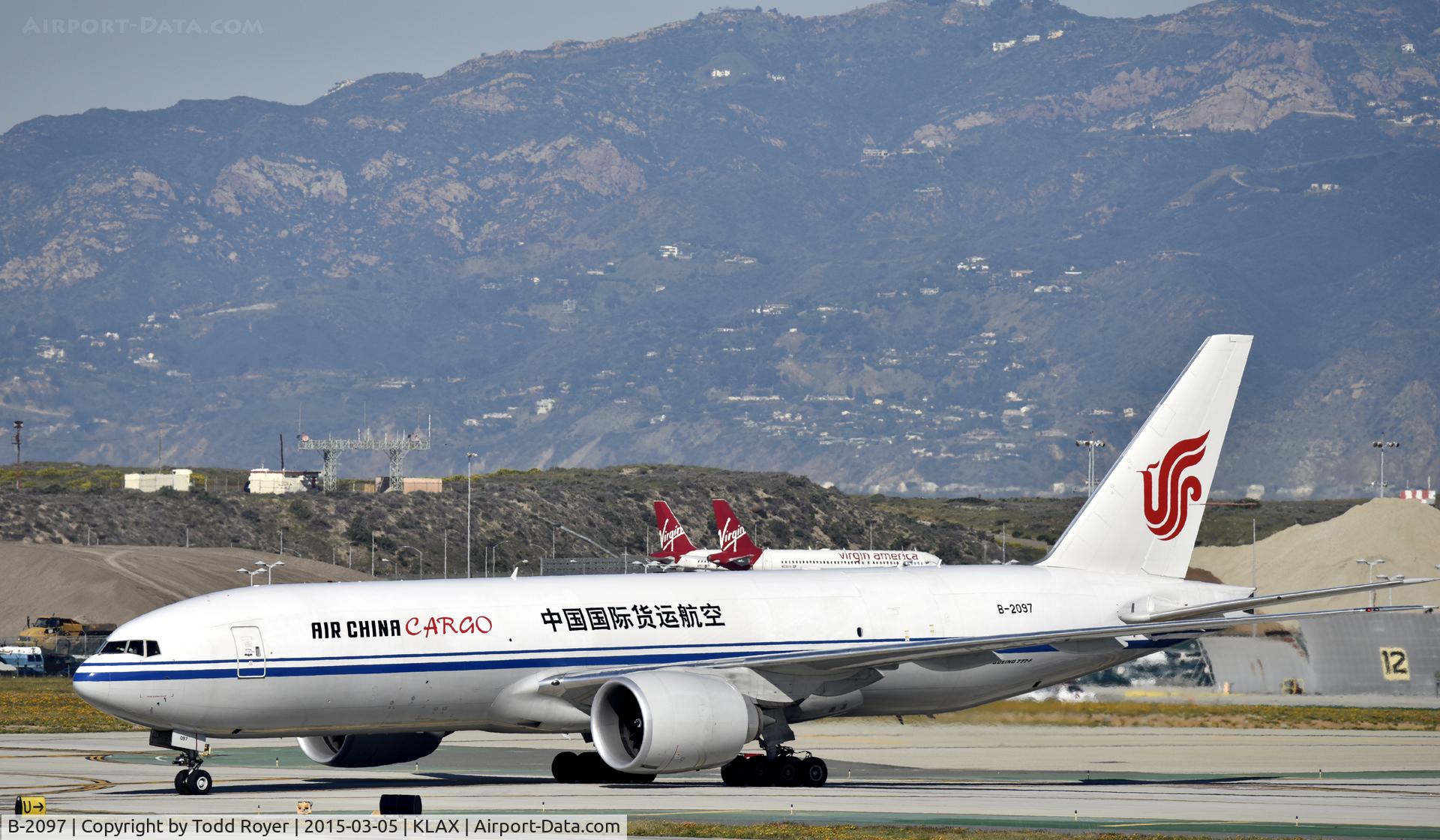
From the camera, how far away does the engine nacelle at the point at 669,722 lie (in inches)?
1436

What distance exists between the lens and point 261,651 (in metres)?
37.0

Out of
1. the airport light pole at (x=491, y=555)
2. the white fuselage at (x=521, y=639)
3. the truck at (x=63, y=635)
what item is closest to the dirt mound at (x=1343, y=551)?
the truck at (x=63, y=635)

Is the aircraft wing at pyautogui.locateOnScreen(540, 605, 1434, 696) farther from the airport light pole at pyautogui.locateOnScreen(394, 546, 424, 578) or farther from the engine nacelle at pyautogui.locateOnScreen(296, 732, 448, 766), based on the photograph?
the airport light pole at pyautogui.locateOnScreen(394, 546, 424, 578)

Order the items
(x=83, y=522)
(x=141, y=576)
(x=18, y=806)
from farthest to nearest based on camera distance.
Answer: (x=83, y=522)
(x=141, y=576)
(x=18, y=806)

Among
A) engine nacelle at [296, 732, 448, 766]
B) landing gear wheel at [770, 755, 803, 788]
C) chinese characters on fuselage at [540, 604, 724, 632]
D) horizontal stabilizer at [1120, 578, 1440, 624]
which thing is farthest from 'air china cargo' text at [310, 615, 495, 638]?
horizontal stabilizer at [1120, 578, 1440, 624]

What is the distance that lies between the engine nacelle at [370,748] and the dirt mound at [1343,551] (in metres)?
86.8

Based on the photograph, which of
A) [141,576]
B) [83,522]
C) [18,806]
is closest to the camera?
[18,806]

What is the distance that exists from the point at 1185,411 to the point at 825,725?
723 inches

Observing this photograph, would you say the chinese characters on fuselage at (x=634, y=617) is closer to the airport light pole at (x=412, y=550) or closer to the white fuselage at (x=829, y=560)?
the white fuselage at (x=829, y=560)

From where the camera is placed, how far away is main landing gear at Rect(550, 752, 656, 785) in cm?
4012

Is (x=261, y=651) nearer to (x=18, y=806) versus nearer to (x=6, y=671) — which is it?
(x=18, y=806)

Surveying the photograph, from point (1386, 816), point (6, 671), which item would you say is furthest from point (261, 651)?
point (6, 671)

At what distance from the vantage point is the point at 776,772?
3953 centimetres

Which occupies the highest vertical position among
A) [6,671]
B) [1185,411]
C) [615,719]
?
[1185,411]
